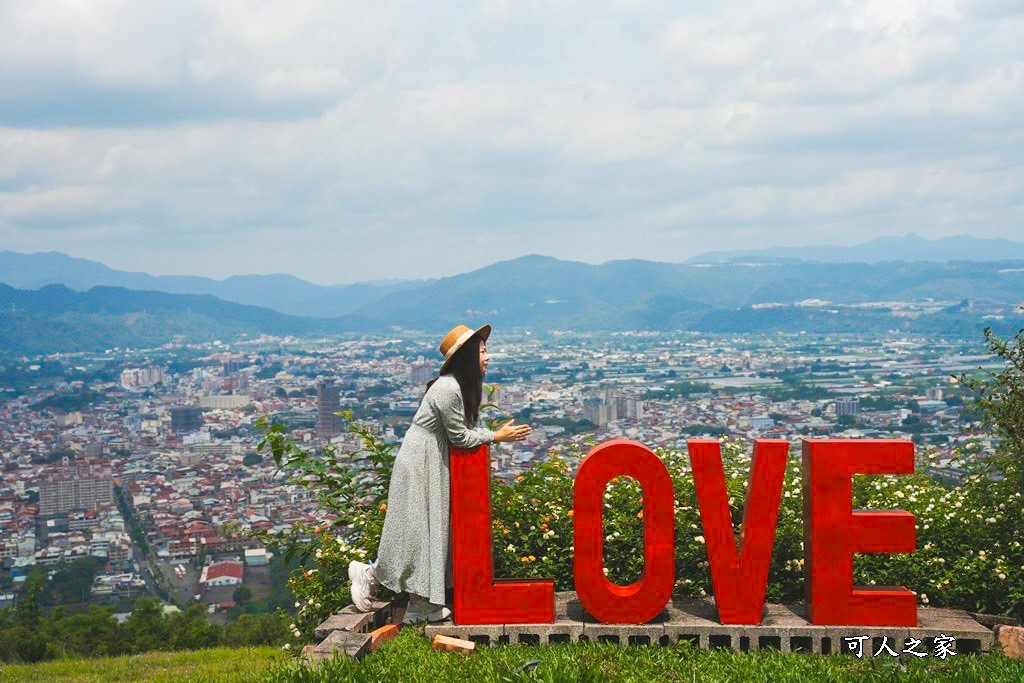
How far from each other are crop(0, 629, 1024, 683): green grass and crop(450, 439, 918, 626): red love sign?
393 millimetres

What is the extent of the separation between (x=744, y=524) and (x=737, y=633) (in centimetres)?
85

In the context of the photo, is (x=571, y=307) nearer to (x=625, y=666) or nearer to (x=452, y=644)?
(x=452, y=644)

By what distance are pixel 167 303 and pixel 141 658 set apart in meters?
142

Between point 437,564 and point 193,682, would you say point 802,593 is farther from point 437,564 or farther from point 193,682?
point 193,682

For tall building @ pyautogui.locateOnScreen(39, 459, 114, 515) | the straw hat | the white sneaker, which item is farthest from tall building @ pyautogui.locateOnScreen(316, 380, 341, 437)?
the straw hat

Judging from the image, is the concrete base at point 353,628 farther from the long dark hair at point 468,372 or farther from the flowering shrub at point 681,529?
the long dark hair at point 468,372

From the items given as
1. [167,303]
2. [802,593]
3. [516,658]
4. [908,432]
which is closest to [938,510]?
[802,593]

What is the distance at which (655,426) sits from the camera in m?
37.4

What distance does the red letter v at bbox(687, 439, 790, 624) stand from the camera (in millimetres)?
7812

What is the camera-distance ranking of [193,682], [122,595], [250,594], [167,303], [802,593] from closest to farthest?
[193,682] < [802,593] < [250,594] < [122,595] < [167,303]

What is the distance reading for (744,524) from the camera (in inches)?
314

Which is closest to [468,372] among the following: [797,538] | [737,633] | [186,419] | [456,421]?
[456,421]

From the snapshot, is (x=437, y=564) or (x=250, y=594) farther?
(x=250, y=594)

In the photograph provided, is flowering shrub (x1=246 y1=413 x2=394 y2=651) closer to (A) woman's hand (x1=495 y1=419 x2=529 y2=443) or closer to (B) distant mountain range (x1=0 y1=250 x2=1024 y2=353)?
(A) woman's hand (x1=495 y1=419 x2=529 y2=443)
